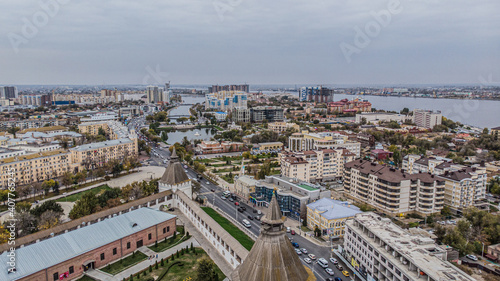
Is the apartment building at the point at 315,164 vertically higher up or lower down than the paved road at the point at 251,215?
higher up

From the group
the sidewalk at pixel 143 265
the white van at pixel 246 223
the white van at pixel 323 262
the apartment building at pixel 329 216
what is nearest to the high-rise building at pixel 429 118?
the apartment building at pixel 329 216

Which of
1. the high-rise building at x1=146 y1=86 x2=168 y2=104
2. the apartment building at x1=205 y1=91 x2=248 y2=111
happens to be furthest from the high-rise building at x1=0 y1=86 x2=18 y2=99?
the apartment building at x1=205 y1=91 x2=248 y2=111

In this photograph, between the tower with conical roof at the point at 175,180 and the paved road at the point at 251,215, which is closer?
the paved road at the point at 251,215

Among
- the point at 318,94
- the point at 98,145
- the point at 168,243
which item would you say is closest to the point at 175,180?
the point at 168,243

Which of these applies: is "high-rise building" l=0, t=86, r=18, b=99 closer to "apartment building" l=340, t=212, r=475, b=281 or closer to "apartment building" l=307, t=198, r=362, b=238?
"apartment building" l=307, t=198, r=362, b=238

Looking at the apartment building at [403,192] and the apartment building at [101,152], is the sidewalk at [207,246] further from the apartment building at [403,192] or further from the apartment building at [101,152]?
the apartment building at [101,152]

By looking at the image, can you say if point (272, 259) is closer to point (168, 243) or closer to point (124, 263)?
point (124, 263)

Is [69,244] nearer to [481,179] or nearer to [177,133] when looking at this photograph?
[481,179]
